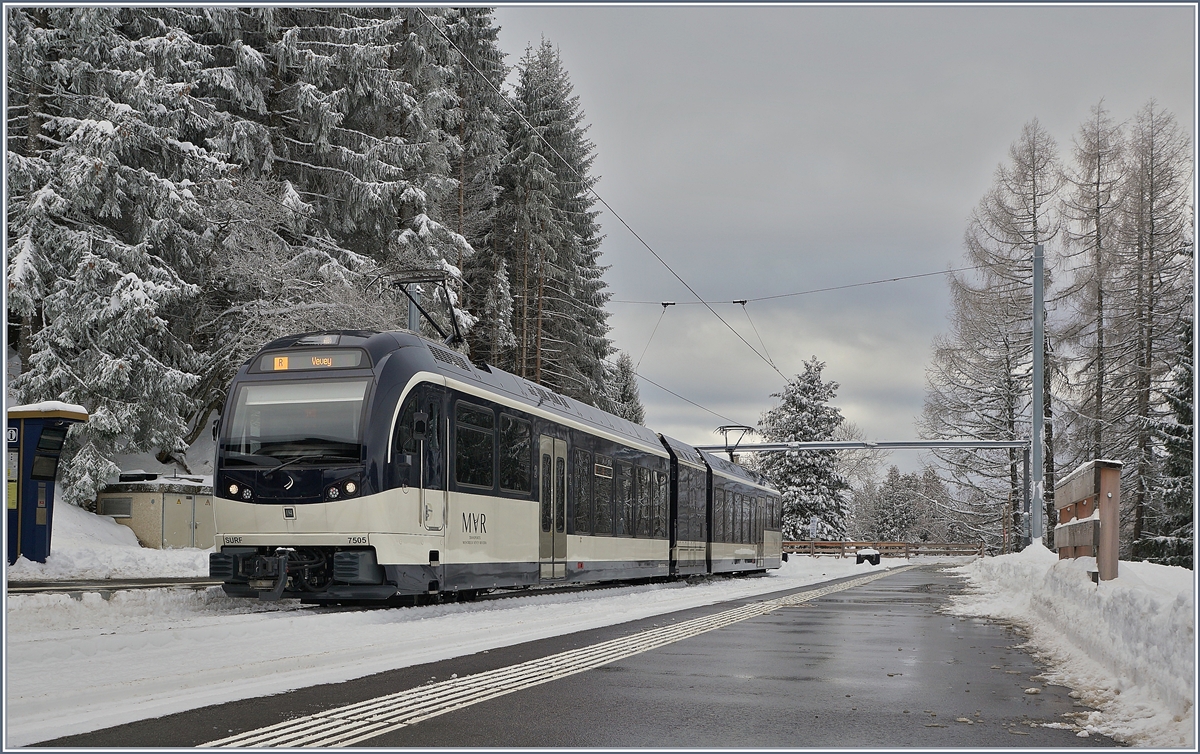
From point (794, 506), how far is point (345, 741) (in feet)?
248

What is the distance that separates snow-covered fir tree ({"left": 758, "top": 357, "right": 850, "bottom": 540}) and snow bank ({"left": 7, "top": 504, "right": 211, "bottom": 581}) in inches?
2248

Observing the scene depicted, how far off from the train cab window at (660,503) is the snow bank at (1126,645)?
1160 cm

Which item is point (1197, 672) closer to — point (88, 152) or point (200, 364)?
point (88, 152)

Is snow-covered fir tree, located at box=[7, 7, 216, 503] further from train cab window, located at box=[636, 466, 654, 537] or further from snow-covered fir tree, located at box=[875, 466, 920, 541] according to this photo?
snow-covered fir tree, located at box=[875, 466, 920, 541]

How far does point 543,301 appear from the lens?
177 feet

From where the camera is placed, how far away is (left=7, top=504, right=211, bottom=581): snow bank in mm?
19750

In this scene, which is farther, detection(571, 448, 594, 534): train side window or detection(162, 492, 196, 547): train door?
detection(162, 492, 196, 547): train door

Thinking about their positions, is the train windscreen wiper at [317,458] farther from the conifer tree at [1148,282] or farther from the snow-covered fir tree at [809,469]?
the snow-covered fir tree at [809,469]

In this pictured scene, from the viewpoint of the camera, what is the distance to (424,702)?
7164mm

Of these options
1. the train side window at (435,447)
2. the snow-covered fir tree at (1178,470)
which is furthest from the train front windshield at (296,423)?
the snow-covered fir tree at (1178,470)

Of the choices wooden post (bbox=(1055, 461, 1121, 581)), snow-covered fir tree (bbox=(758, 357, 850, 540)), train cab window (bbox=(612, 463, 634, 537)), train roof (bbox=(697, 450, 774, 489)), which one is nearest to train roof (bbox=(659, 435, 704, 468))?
train roof (bbox=(697, 450, 774, 489))

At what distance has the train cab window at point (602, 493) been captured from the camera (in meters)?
20.5

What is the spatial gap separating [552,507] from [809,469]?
207 feet

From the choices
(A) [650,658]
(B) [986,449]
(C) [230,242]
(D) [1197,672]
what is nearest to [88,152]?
(C) [230,242]
